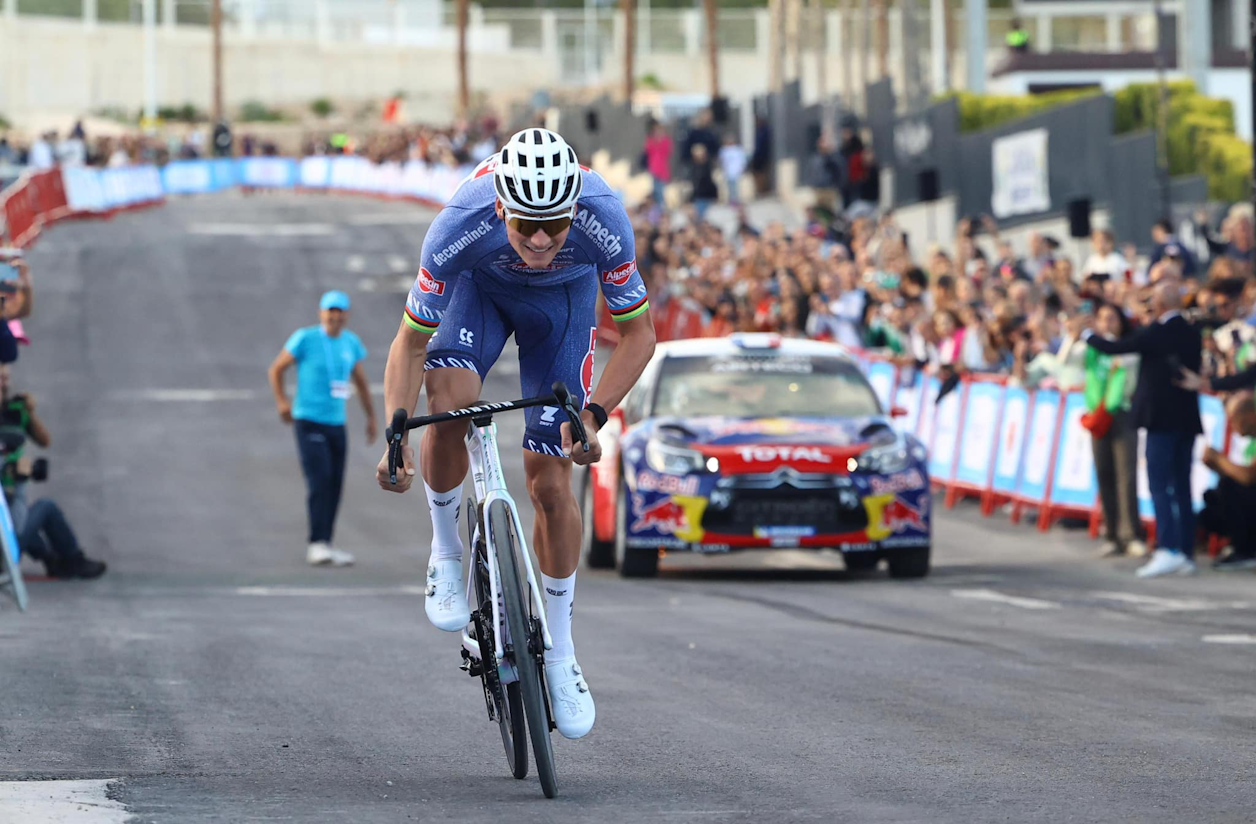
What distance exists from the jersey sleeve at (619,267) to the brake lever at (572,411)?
53 cm

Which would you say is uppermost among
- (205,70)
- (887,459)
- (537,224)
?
(205,70)

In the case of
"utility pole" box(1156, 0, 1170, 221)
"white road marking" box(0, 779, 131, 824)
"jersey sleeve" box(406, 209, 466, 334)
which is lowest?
"white road marking" box(0, 779, 131, 824)

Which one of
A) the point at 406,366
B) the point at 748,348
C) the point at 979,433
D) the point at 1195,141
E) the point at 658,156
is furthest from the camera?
the point at 658,156

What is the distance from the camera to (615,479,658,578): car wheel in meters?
15.4

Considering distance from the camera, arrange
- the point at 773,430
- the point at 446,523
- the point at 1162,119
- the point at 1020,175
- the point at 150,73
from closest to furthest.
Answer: the point at 446,523, the point at 773,430, the point at 1162,119, the point at 1020,175, the point at 150,73

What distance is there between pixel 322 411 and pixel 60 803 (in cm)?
1107

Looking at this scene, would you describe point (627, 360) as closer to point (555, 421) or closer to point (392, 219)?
point (555, 421)

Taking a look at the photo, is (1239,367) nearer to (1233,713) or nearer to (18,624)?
(1233,713)

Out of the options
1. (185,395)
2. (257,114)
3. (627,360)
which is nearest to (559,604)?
(627,360)

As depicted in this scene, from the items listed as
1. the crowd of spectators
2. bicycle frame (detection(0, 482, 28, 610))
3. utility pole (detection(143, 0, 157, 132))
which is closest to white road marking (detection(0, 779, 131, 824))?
bicycle frame (detection(0, 482, 28, 610))

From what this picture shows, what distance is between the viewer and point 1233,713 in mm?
8383

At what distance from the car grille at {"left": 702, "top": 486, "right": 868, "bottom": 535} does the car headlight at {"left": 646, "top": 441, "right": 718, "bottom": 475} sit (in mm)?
270

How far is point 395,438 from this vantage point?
6.72 m

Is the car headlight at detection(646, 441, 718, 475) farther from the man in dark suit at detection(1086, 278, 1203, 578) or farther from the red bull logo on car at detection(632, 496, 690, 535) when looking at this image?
the man in dark suit at detection(1086, 278, 1203, 578)
